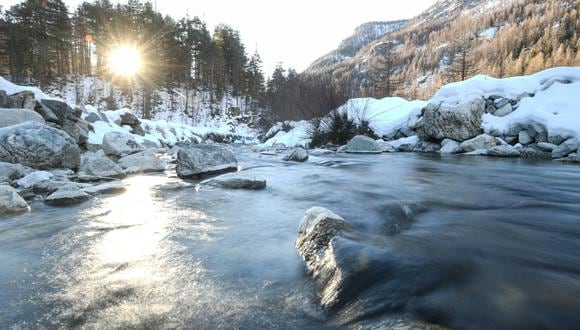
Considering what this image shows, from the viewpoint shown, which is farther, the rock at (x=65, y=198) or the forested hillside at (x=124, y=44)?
the forested hillside at (x=124, y=44)

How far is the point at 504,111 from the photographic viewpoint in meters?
10.1

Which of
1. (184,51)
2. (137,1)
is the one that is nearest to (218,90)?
(184,51)

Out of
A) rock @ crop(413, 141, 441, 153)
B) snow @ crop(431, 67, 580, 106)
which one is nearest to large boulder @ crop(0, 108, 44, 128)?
rock @ crop(413, 141, 441, 153)

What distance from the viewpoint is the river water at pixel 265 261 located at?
4.67ft

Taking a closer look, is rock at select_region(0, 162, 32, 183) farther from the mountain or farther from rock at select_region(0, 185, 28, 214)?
the mountain

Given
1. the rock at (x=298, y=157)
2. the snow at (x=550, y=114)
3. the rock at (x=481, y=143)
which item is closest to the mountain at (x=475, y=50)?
the rock at (x=481, y=143)

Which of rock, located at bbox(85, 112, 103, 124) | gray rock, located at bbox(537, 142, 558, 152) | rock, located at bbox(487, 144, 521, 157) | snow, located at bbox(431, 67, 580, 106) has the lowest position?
rock, located at bbox(487, 144, 521, 157)

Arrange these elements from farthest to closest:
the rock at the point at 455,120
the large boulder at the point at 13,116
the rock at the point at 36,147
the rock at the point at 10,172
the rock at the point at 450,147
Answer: the rock at the point at 455,120
the rock at the point at 450,147
the large boulder at the point at 13,116
the rock at the point at 36,147
the rock at the point at 10,172

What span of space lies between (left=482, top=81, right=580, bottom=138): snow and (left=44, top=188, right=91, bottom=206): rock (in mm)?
10724

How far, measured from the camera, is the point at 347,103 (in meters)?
14.7

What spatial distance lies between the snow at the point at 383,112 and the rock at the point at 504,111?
3094 mm

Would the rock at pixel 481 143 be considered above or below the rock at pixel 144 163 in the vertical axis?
above

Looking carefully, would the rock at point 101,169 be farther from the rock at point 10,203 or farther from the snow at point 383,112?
the snow at point 383,112

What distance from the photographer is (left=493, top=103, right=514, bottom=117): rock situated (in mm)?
10016
